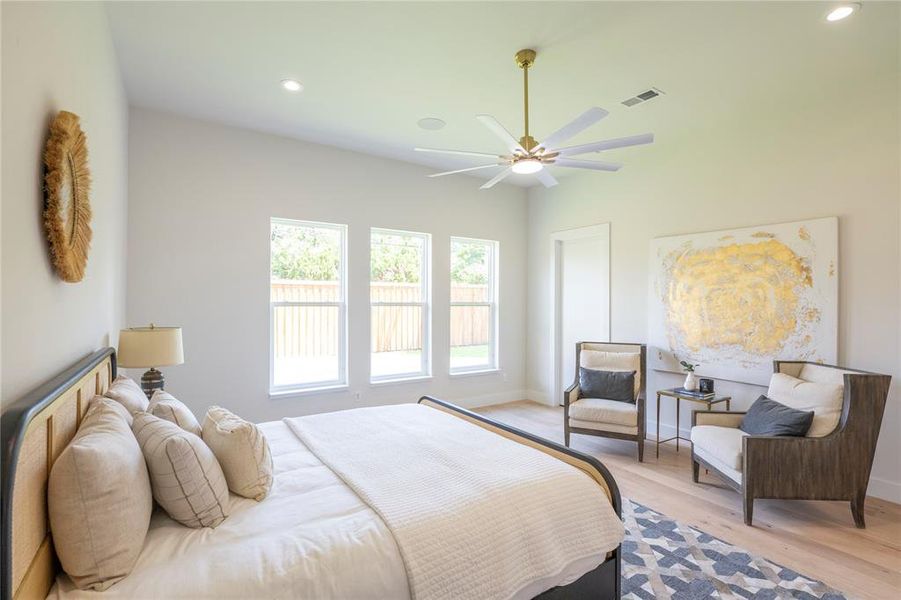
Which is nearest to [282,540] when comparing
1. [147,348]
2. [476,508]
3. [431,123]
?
[476,508]

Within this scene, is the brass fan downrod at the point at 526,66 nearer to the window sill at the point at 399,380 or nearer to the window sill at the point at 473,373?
the window sill at the point at 399,380

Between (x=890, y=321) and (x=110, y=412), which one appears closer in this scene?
(x=110, y=412)

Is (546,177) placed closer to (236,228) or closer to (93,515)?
(236,228)

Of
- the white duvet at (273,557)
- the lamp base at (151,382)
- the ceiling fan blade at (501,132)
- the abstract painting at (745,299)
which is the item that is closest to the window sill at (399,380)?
the lamp base at (151,382)

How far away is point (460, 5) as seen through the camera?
2.36 metres

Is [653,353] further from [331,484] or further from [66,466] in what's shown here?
[66,466]

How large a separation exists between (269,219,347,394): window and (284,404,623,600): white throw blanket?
2.35m

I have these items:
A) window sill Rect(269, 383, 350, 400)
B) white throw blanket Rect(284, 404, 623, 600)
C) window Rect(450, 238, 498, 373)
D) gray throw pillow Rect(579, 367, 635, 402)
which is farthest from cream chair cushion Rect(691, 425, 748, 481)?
window sill Rect(269, 383, 350, 400)

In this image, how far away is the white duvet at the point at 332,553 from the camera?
119 cm

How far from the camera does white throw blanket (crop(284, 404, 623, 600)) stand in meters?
1.41

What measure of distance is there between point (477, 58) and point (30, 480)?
2.98 m

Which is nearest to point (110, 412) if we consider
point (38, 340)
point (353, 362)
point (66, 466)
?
point (38, 340)

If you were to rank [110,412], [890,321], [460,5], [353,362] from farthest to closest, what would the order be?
[353,362]
[890,321]
[460,5]
[110,412]

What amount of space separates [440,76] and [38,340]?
274cm
